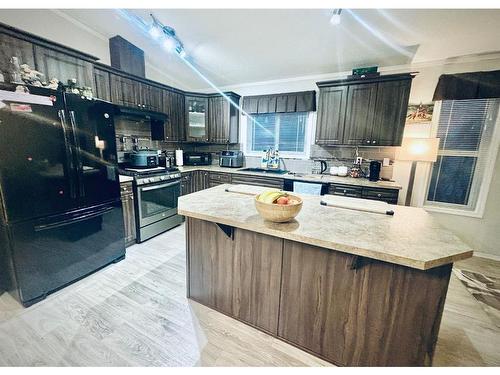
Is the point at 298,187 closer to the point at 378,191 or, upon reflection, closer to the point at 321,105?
the point at 378,191

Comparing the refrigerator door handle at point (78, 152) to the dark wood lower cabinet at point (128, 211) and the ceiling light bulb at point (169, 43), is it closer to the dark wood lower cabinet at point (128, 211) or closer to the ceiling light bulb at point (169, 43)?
the dark wood lower cabinet at point (128, 211)

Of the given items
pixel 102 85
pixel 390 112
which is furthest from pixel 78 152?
pixel 390 112

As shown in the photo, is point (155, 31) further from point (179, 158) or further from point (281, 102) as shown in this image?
point (281, 102)

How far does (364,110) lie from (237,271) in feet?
9.62

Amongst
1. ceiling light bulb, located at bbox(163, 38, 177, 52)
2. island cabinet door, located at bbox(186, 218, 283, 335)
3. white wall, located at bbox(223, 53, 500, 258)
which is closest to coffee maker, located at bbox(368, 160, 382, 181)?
white wall, located at bbox(223, 53, 500, 258)

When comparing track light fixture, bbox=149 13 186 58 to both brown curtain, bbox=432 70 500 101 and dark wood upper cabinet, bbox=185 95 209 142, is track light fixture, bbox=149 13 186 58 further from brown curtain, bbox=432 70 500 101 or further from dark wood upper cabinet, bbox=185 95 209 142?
brown curtain, bbox=432 70 500 101

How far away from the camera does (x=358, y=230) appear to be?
1.22 metres

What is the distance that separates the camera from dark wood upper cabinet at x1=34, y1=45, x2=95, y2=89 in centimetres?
216

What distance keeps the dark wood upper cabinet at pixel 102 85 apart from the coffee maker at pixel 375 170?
3.96m

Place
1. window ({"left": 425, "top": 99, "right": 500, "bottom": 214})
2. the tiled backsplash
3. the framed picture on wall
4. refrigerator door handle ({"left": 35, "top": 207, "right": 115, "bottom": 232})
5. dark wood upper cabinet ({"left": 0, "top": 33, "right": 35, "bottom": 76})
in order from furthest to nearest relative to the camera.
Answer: the tiled backsplash < the framed picture on wall < window ({"left": 425, "top": 99, "right": 500, "bottom": 214}) < dark wood upper cabinet ({"left": 0, "top": 33, "right": 35, "bottom": 76}) < refrigerator door handle ({"left": 35, "top": 207, "right": 115, "bottom": 232})

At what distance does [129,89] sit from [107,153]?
1482 millimetres

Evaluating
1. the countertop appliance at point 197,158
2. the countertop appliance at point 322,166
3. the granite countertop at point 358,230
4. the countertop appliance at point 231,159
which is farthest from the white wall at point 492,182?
the countertop appliance at point 197,158

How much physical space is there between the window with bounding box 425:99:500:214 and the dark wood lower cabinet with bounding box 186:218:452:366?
2.83m

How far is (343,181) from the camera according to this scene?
3.04 m
